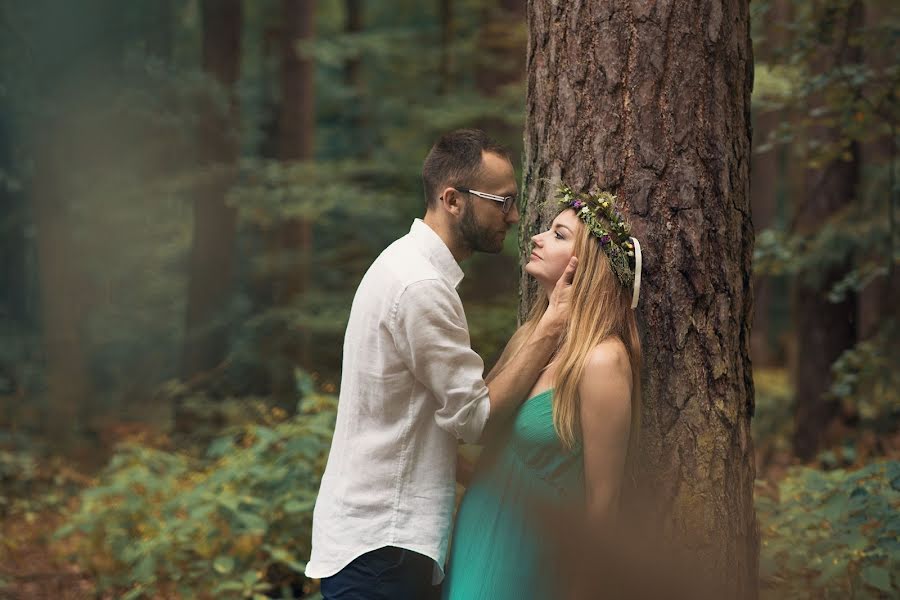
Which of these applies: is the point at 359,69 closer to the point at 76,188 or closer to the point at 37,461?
the point at 76,188

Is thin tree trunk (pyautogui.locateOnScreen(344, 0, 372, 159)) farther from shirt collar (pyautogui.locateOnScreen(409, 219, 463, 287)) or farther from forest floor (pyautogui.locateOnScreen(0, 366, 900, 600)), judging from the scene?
shirt collar (pyautogui.locateOnScreen(409, 219, 463, 287))

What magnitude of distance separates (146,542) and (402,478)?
11.3 feet

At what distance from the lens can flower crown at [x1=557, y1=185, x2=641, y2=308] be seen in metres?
3.20

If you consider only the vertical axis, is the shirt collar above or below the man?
above

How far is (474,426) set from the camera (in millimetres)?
3047

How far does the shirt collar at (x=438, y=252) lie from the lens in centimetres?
326

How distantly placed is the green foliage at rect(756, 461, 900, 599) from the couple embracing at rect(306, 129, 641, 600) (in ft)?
5.71

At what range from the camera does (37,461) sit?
1082cm

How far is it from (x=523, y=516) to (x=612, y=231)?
97cm

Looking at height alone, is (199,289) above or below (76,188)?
below

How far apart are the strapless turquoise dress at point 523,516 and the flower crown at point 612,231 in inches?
18.0

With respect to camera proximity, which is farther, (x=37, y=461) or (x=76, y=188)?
(x=76, y=188)

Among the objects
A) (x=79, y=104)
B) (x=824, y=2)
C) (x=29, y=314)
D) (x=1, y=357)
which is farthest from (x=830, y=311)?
(x=29, y=314)

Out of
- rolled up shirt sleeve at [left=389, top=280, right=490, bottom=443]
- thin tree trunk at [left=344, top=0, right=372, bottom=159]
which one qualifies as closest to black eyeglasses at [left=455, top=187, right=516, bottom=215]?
rolled up shirt sleeve at [left=389, top=280, right=490, bottom=443]
